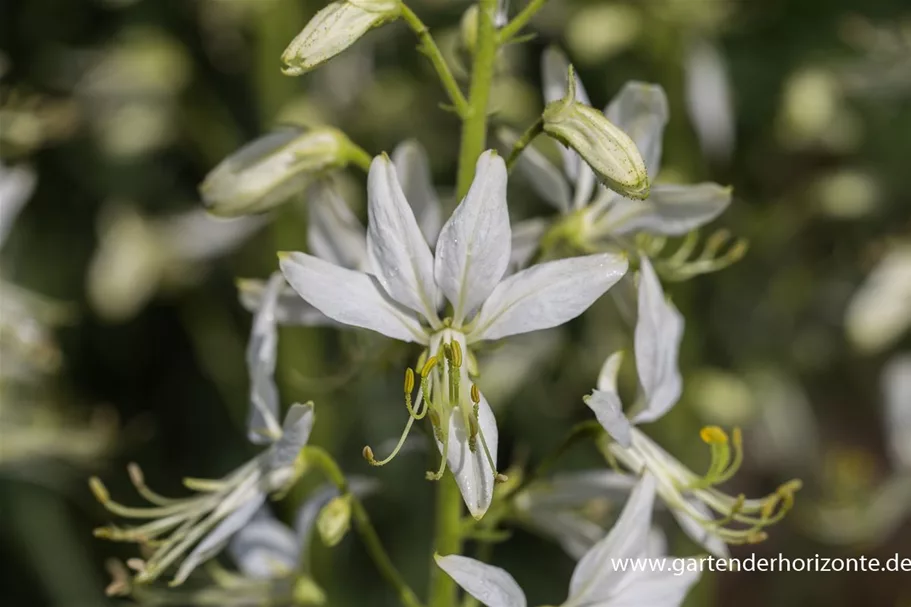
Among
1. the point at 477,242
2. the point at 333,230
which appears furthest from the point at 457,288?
the point at 333,230

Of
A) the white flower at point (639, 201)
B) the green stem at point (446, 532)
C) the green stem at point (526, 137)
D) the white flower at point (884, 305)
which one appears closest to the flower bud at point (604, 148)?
the green stem at point (526, 137)

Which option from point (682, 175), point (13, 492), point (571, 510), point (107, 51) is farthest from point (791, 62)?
point (13, 492)

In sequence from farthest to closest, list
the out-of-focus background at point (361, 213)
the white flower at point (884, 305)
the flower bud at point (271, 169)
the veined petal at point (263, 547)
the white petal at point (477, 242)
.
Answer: the white flower at point (884, 305), the out-of-focus background at point (361, 213), the veined petal at point (263, 547), the flower bud at point (271, 169), the white petal at point (477, 242)

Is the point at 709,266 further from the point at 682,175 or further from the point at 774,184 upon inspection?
the point at 774,184

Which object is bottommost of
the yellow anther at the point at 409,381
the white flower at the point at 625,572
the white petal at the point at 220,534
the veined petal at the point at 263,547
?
the veined petal at the point at 263,547

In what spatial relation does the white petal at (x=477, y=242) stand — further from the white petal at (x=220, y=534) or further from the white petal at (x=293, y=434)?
the white petal at (x=220, y=534)

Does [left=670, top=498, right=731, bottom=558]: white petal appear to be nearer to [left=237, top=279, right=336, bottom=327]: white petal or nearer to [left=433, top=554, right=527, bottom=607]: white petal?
[left=433, top=554, right=527, bottom=607]: white petal

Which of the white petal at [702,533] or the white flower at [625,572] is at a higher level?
the white flower at [625,572]

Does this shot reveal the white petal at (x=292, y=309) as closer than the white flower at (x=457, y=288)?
No
